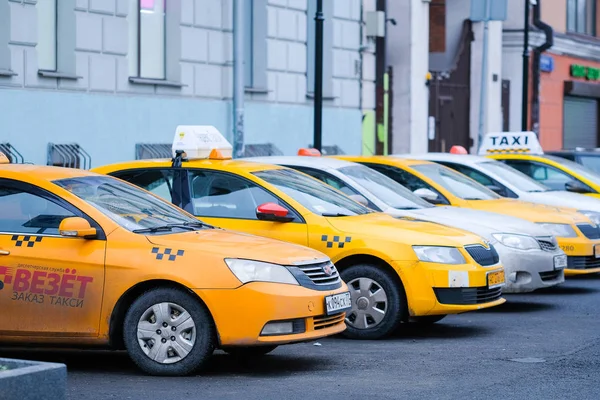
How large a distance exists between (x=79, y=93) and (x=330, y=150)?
7.38 metres

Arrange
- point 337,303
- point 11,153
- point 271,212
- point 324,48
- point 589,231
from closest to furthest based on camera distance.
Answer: point 337,303 < point 271,212 < point 589,231 < point 11,153 < point 324,48

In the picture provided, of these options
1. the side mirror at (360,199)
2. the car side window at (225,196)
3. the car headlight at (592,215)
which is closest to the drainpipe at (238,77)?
the car headlight at (592,215)

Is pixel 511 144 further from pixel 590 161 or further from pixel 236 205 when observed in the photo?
pixel 236 205

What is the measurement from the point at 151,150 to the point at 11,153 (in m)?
3.14

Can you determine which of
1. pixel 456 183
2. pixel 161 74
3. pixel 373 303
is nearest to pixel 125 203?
pixel 373 303

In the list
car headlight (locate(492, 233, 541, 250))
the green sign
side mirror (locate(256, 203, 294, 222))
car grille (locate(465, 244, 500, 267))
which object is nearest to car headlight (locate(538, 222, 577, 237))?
car headlight (locate(492, 233, 541, 250))

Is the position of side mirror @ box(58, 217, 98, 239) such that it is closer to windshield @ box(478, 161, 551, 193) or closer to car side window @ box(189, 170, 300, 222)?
car side window @ box(189, 170, 300, 222)

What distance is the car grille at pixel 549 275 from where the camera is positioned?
13117 mm

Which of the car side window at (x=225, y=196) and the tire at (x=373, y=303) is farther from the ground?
the car side window at (x=225, y=196)

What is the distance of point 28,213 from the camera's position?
912 cm

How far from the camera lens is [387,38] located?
92.4ft

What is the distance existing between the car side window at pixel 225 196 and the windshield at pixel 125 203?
1.31 metres

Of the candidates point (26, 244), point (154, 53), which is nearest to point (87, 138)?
point (154, 53)

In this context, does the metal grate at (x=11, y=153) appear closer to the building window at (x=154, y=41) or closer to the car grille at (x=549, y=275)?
the building window at (x=154, y=41)
